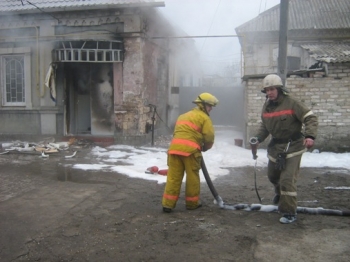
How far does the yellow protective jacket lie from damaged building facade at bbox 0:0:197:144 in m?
6.07

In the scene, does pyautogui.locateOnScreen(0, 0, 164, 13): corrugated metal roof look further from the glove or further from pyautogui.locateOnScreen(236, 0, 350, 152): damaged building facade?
the glove

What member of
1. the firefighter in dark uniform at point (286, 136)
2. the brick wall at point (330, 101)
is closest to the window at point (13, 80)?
the brick wall at point (330, 101)

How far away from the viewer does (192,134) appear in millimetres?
4695

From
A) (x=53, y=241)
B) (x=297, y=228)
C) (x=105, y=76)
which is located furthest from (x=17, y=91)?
(x=297, y=228)

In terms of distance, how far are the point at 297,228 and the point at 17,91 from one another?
10549 mm

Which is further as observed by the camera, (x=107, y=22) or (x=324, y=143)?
(x=107, y=22)

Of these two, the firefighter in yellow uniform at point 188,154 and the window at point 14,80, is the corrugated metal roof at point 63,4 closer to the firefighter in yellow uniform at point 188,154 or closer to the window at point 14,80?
the window at point 14,80

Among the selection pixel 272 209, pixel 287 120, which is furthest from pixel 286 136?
pixel 272 209

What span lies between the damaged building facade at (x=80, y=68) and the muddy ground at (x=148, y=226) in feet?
16.0

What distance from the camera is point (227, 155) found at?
355 inches

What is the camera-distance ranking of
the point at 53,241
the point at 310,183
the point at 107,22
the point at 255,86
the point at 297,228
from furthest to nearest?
the point at 107,22, the point at 255,86, the point at 310,183, the point at 297,228, the point at 53,241

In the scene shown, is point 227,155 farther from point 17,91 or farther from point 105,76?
point 17,91

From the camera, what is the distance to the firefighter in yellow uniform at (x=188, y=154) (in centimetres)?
462

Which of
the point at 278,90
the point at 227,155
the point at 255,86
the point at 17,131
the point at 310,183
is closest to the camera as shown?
the point at 278,90
